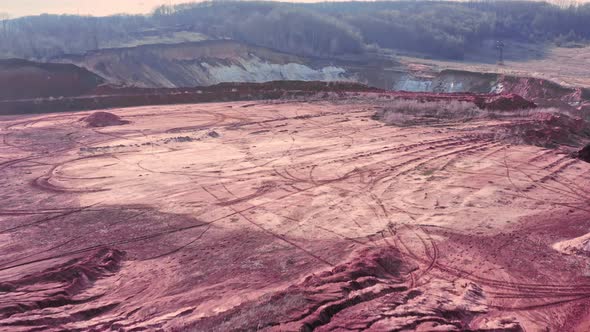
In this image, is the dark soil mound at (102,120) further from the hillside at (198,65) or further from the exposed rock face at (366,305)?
the exposed rock face at (366,305)

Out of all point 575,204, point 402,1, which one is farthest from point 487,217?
point 402,1

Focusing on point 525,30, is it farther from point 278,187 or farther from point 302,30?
point 278,187

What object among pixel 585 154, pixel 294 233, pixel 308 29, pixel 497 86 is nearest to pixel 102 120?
pixel 294 233

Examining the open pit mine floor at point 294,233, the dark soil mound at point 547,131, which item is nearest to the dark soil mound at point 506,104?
the dark soil mound at point 547,131

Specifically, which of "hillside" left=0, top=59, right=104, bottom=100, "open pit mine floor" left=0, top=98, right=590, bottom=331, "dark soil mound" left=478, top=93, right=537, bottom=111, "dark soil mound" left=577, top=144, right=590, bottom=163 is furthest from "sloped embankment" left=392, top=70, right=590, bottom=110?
"hillside" left=0, top=59, right=104, bottom=100

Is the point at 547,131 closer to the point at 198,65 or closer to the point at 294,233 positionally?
the point at 294,233
